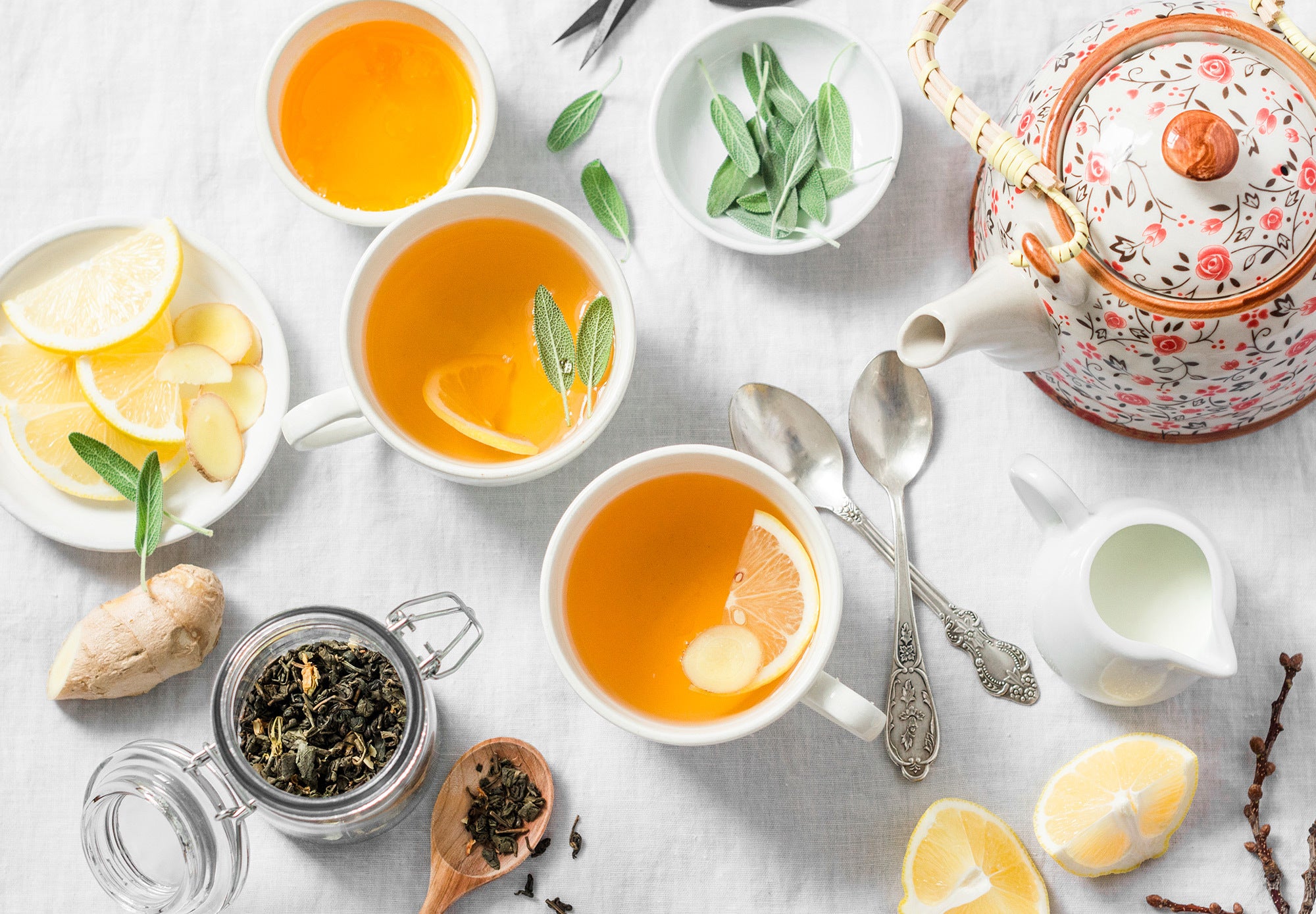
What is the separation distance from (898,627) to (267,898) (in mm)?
840

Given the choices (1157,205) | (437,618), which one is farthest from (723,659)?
(1157,205)

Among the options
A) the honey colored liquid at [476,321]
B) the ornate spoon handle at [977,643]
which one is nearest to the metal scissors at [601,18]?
the honey colored liquid at [476,321]

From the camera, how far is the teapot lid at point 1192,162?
33.1 inches

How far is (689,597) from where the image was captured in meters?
1.10

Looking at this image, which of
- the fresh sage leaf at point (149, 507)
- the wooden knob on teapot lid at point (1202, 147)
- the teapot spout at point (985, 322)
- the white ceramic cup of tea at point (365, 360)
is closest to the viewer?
the wooden knob on teapot lid at point (1202, 147)

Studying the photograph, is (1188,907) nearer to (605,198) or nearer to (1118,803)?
(1118,803)

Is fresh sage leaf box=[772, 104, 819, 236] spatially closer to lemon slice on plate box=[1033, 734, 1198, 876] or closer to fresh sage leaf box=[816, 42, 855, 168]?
fresh sage leaf box=[816, 42, 855, 168]

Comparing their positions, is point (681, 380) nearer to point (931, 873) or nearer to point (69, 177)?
point (931, 873)

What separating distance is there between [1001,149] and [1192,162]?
0.16 m

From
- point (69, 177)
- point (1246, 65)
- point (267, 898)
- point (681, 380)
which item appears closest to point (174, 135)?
point (69, 177)

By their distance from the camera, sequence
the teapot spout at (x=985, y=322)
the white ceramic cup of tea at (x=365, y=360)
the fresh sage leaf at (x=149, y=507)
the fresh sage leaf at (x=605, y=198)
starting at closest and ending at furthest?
1. the teapot spout at (x=985, y=322)
2. the white ceramic cup of tea at (x=365, y=360)
3. the fresh sage leaf at (x=149, y=507)
4. the fresh sage leaf at (x=605, y=198)

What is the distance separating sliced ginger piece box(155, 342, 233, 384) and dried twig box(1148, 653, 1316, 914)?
129 cm

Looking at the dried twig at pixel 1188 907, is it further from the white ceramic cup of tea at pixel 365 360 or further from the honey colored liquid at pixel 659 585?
the white ceramic cup of tea at pixel 365 360

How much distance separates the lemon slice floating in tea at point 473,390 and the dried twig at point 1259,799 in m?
0.94
